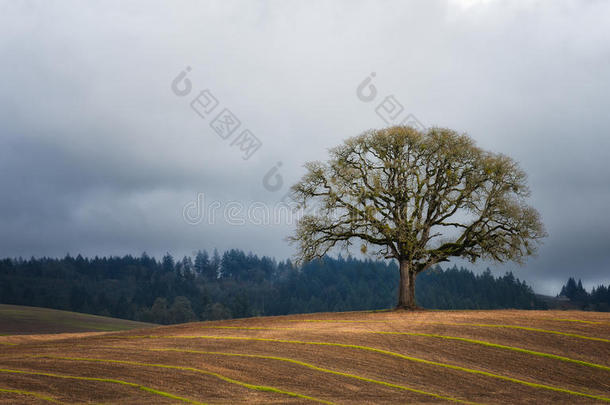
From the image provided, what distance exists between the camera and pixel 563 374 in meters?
26.4

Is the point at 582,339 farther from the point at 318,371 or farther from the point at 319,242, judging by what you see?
the point at 319,242

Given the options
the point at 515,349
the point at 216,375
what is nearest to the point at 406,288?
the point at 515,349

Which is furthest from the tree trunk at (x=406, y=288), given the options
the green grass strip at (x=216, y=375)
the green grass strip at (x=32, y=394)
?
the green grass strip at (x=32, y=394)

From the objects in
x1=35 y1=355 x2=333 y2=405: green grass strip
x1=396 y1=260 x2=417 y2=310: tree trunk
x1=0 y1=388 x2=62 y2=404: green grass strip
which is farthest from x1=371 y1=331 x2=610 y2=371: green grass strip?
x1=0 y1=388 x2=62 y2=404: green grass strip

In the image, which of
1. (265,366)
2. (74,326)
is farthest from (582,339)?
(74,326)

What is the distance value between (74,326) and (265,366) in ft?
295

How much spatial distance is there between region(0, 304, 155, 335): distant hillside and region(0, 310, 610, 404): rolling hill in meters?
65.1

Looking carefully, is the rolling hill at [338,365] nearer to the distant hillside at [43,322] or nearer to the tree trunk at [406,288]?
the tree trunk at [406,288]

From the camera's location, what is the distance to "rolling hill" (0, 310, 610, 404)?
76.0ft

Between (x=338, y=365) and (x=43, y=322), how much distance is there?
9670 cm

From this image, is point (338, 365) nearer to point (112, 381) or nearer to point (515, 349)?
point (515, 349)

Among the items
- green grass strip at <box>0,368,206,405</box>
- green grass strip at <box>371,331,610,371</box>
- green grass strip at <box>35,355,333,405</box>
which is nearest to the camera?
green grass strip at <box>0,368,206,405</box>

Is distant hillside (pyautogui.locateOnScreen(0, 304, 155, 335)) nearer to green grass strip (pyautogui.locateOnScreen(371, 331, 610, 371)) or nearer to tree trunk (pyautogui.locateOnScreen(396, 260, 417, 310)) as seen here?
tree trunk (pyautogui.locateOnScreen(396, 260, 417, 310))

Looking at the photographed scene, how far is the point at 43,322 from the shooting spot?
356 feet
